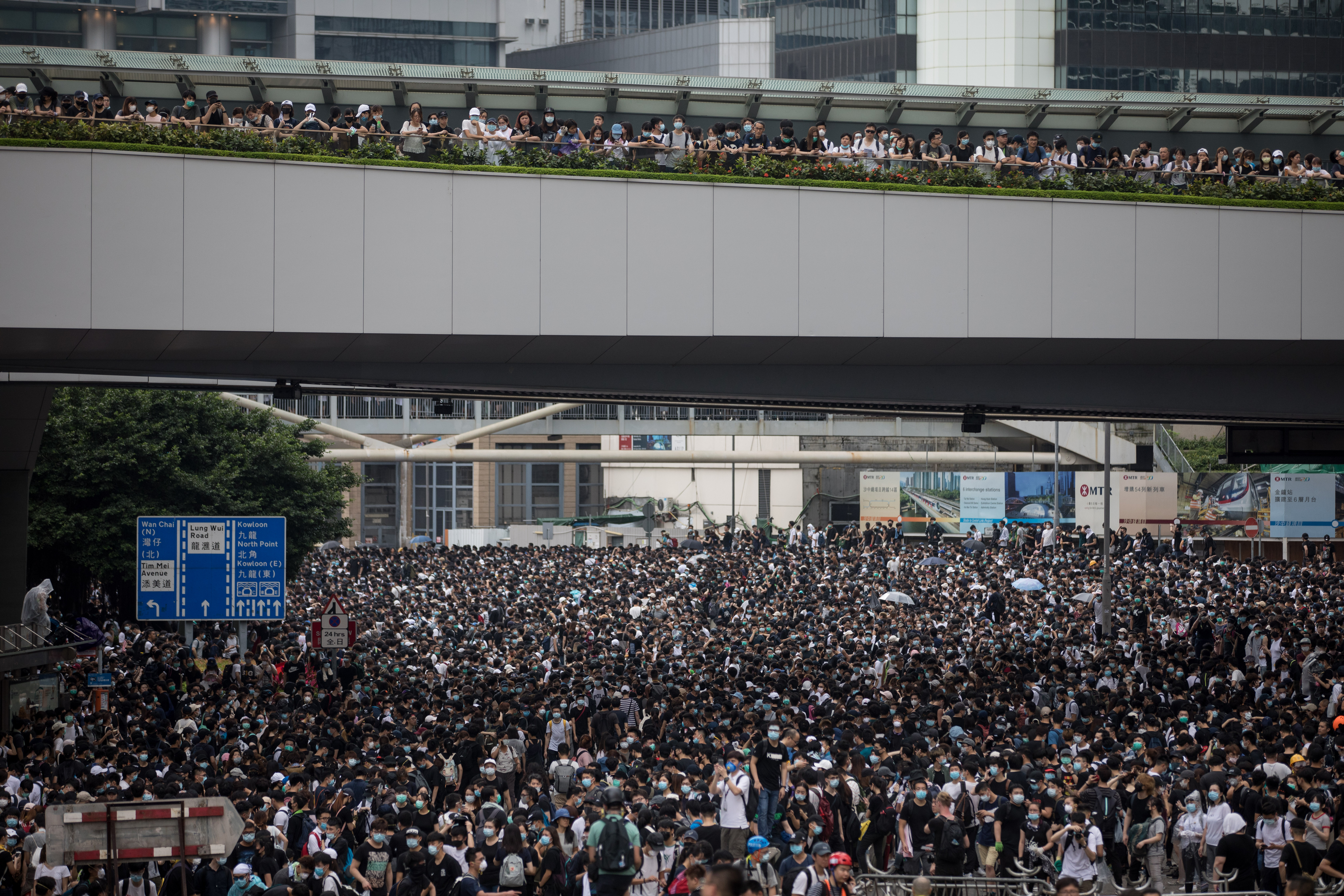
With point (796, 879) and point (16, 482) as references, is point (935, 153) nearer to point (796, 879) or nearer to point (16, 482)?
point (796, 879)

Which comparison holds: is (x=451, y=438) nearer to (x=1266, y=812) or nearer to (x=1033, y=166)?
(x=1033, y=166)

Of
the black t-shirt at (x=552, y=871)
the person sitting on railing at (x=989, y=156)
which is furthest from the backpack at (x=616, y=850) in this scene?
the person sitting on railing at (x=989, y=156)

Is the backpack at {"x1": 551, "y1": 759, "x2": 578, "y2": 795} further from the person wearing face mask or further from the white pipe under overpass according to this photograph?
the white pipe under overpass

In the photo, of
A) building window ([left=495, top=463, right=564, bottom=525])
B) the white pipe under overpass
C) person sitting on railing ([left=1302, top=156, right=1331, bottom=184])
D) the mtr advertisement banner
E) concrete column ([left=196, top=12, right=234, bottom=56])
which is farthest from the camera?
concrete column ([left=196, top=12, right=234, bottom=56])

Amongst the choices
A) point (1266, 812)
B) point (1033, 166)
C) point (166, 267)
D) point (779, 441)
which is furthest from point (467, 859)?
point (779, 441)

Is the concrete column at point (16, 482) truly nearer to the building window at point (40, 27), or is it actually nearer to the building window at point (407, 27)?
the building window at point (407, 27)

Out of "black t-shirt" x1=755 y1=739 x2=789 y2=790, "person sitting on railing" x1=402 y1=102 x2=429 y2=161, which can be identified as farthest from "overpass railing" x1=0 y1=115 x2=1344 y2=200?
"black t-shirt" x1=755 y1=739 x2=789 y2=790
